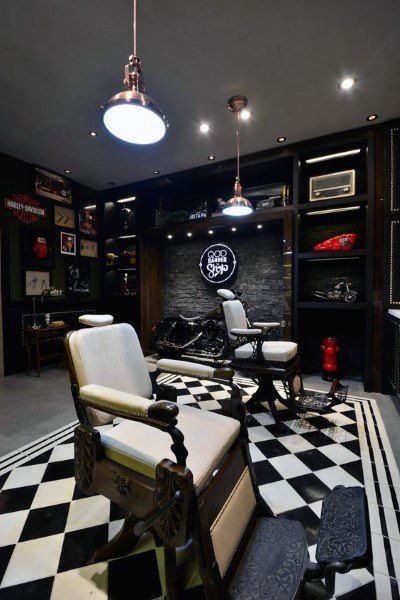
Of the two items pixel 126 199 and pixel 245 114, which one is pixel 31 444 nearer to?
pixel 245 114

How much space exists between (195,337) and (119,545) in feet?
11.4

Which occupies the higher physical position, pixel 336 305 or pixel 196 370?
pixel 336 305

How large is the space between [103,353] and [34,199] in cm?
428

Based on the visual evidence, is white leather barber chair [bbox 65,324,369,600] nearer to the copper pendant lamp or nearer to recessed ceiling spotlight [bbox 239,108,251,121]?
the copper pendant lamp

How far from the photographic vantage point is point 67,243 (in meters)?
5.11

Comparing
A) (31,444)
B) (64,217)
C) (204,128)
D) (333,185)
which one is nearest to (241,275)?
(333,185)

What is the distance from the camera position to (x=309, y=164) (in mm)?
4000

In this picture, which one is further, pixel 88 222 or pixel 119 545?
pixel 88 222

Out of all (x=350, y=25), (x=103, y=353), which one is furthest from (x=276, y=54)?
(x=103, y=353)

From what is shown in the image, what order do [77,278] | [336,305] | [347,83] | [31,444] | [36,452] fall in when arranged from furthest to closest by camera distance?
[77,278]
[336,305]
[347,83]
[31,444]
[36,452]

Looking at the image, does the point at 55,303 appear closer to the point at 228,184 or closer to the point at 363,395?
the point at 228,184

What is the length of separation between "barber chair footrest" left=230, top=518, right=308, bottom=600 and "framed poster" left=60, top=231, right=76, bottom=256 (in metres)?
5.09

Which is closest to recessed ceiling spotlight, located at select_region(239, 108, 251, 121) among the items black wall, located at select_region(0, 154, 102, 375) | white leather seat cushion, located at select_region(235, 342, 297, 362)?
white leather seat cushion, located at select_region(235, 342, 297, 362)

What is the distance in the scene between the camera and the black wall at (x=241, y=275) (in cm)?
462
